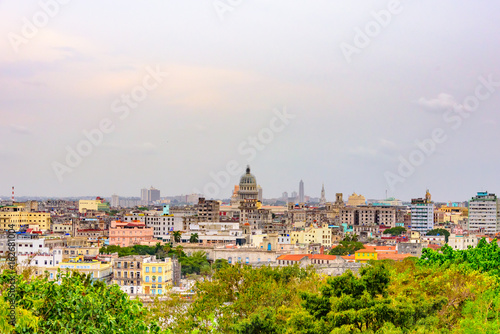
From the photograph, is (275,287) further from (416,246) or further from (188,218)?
(188,218)

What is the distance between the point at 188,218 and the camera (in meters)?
116

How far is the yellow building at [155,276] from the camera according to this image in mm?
54219

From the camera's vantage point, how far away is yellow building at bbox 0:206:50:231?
108 meters

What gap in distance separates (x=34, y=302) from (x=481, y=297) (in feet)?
51.2

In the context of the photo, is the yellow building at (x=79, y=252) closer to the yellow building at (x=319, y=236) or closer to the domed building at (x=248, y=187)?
the yellow building at (x=319, y=236)

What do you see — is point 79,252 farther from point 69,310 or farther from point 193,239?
point 69,310

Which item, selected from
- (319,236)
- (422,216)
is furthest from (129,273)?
(422,216)

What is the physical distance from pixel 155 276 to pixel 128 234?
126 feet

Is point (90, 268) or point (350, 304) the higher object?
point (350, 304)

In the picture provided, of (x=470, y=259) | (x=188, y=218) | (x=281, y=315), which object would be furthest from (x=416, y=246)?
(x=281, y=315)

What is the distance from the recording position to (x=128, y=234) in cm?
9238

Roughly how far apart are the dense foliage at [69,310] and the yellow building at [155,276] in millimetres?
36039

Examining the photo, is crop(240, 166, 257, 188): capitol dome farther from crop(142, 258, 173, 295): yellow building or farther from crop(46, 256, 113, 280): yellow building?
crop(142, 258, 173, 295): yellow building

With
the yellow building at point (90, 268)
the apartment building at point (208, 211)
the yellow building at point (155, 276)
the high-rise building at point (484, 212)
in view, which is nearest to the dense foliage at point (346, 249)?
the yellow building at point (90, 268)
